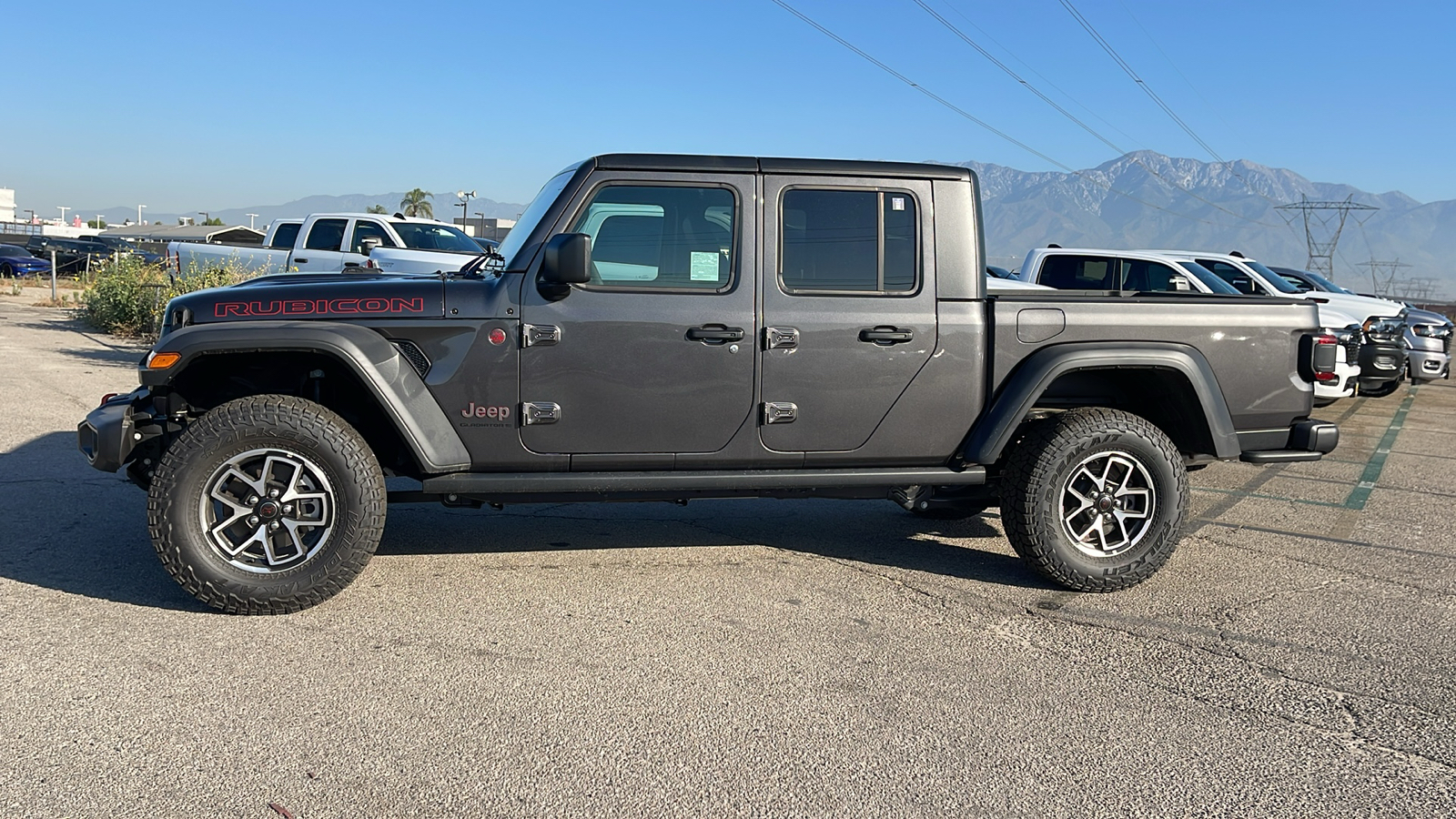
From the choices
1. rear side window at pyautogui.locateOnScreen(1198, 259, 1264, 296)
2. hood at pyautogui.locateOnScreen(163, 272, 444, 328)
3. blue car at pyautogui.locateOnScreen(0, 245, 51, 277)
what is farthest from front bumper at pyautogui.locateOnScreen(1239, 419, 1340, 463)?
blue car at pyautogui.locateOnScreen(0, 245, 51, 277)

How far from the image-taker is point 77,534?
18.6ft

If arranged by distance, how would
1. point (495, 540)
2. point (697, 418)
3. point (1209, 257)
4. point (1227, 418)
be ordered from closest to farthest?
1. point (697, 418)
2. point (1227, 418)
3. point (495, 540)
4. point (1209, 257)

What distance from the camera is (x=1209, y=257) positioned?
1452 cm

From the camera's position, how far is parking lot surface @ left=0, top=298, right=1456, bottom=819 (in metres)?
3.21

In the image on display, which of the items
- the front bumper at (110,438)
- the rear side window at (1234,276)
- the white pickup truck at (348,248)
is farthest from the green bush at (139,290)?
the rear side window at (1234,276)

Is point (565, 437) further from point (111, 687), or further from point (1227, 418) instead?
point (1227, 418)

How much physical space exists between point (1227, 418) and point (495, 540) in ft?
12.3

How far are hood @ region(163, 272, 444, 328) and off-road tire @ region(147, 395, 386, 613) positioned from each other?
37 centimetres

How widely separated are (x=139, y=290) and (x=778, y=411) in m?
14.9

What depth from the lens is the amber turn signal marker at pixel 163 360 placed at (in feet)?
14.9

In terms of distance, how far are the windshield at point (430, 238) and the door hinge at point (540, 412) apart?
10395mm

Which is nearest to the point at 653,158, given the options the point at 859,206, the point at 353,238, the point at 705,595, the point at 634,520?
the point at 859,206

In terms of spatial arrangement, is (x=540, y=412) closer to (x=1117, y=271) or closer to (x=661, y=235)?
(x=661, y=235)

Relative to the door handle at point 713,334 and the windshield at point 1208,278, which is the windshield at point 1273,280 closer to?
the windshield at point 1208,278
